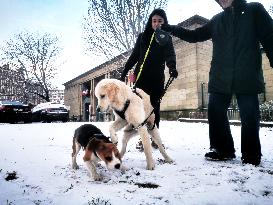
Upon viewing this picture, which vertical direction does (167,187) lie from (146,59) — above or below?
below

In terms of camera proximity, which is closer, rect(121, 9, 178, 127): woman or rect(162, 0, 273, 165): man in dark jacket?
rect(162, 0, 273, 165): man in dark jacket

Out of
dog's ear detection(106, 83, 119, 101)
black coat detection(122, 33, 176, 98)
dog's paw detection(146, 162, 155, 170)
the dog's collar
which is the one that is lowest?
dog's paw detection(146, 162, 155, 170)

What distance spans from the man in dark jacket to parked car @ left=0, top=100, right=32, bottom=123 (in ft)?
54.3

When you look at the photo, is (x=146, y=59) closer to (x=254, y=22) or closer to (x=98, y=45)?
(x=254, y=22)

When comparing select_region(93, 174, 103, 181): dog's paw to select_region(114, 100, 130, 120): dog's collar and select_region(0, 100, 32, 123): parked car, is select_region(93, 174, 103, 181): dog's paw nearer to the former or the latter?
select_region(114, 100, 130, 120): dog's collar

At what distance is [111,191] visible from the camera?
299 centimetres

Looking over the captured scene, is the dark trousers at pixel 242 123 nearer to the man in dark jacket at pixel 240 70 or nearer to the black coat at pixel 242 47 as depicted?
the man in dark jacket at pixel 240 70

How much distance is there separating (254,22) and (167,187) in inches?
100

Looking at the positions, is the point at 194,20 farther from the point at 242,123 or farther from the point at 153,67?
the point at 242,123

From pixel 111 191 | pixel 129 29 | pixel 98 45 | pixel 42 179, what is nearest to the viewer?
pixel 111 191

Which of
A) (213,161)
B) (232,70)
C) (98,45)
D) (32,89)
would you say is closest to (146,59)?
(232,70)

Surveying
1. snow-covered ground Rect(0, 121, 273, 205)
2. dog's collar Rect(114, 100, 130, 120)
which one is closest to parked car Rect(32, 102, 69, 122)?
snow-covered ground Rect(0, 121, 273, 205)

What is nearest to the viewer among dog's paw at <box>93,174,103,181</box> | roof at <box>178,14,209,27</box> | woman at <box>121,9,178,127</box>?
dog's paw at <box>93,174,103,181</box>

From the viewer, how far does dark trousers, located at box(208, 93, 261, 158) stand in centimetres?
412
